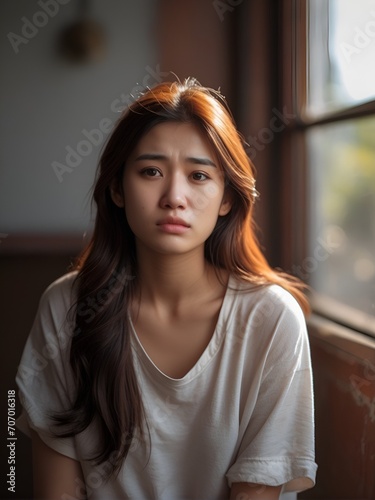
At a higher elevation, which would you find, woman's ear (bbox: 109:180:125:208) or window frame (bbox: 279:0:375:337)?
window frame (bbox: 279:0:375:337)

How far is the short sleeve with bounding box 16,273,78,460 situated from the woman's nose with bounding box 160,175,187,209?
1.20ft

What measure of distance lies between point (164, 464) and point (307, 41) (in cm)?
131

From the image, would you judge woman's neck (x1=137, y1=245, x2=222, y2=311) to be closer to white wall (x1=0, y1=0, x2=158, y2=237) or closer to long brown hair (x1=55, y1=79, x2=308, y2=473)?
long brown hair (x1=55, y1=79, x2=308, y2=473)

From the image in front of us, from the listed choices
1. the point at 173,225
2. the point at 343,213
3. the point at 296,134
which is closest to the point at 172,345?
the point at 173,225

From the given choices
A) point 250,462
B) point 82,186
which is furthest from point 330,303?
point 82,186

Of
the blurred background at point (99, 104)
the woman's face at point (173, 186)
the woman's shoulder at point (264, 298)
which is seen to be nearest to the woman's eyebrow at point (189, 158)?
the woman's face at point (173, 186)

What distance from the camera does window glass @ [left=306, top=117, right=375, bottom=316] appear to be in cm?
164

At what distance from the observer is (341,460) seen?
1672 mm

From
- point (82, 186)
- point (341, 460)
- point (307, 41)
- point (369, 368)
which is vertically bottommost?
point (341, 460)

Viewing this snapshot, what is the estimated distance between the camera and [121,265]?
1.53 meters

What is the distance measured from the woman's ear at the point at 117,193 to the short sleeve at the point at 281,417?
0.40 m

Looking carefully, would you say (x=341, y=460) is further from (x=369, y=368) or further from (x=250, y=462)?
(x=250, y=462)

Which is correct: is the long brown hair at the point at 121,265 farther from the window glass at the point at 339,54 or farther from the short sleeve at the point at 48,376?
the window glass at the point at 339,54

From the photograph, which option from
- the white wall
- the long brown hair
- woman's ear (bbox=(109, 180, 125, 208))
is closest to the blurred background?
the white wall
